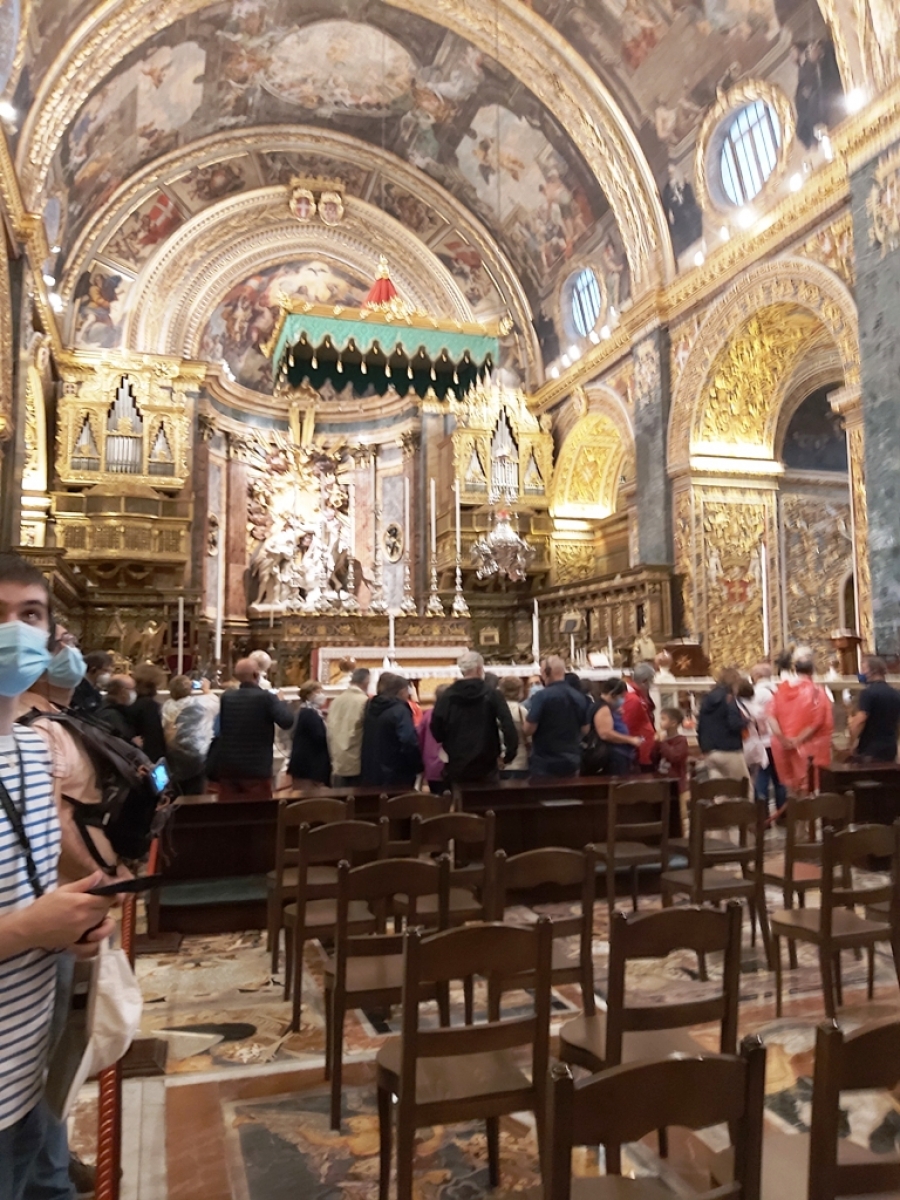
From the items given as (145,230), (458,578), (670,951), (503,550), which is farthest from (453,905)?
(145,230)

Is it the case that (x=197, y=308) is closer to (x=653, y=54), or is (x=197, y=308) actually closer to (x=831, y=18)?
(x=653, y=54)

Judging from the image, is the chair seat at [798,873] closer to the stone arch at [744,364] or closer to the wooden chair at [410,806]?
the wooden chair at [410,806]

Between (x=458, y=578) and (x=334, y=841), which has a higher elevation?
(x=458, y=578)

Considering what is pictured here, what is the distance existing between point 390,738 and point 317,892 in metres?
2.24

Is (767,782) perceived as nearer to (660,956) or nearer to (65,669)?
(660,956)

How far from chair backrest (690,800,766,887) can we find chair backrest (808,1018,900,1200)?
2784 millimetres

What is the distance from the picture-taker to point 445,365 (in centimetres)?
1224

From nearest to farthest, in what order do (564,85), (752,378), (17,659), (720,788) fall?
(17,659)
(720,788)
(752,378)
(564,85)

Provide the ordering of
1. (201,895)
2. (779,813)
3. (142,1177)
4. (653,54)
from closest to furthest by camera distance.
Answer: (142,1177), (201,895), (779,813), (653,54)

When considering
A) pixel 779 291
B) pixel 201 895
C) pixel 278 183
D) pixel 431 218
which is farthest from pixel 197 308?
pixel 201 895

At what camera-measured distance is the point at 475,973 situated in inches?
96.0

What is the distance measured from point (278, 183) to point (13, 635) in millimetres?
20185

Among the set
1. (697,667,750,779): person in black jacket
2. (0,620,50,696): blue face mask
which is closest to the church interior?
(697,667,750,779): person in black jacket

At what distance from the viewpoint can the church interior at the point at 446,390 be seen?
17.2ft
